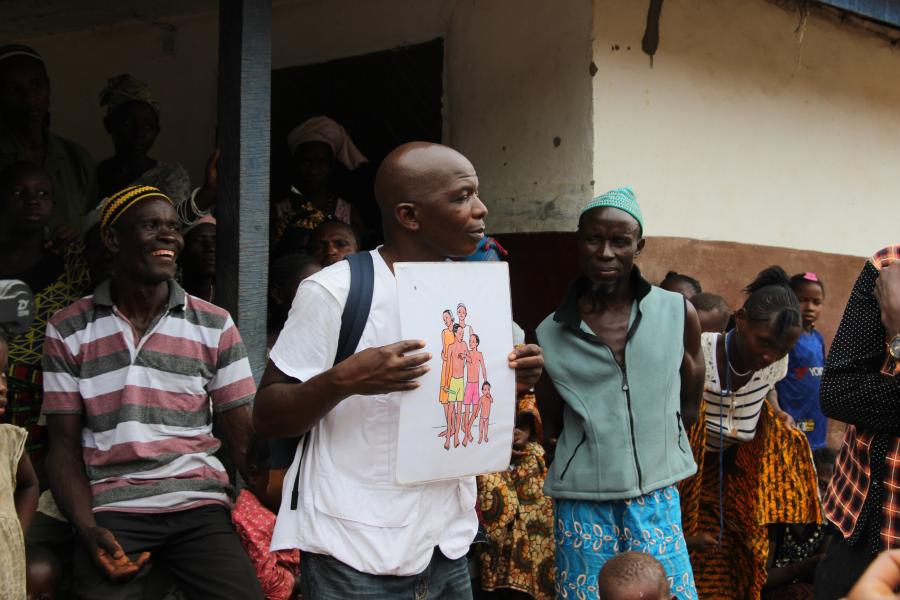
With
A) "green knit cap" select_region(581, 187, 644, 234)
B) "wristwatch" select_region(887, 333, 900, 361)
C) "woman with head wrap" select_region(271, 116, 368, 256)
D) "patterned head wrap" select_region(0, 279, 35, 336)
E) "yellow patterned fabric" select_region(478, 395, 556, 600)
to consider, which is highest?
"woman with head wrap" select_region(271, 116, 368, 256)

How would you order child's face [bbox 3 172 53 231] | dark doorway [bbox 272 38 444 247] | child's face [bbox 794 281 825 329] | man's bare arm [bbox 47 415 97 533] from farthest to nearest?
child's face [bbox 794 281 825 329] → dark doorway [bbox 272 38 444 247] → child's face [bbox 3 172 53 231] → man's bare arm [bbox 47 415 97 533]

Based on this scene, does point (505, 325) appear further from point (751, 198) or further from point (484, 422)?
point (751, 198)

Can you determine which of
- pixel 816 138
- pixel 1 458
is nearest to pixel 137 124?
pixel 1 458

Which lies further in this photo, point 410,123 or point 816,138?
point 816,138

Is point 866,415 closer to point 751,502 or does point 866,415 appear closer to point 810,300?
point 751,502

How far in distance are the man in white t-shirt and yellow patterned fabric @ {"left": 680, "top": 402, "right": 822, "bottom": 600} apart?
2559 millimetres

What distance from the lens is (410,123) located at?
6180 mm

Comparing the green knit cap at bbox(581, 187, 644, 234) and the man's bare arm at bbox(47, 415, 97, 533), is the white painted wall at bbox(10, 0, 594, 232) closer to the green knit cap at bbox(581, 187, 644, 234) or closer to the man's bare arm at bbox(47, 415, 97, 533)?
Answer: the green knit cap at bbox(581, 187, 644, 234)

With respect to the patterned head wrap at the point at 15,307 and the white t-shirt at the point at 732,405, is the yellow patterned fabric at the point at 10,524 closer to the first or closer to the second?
the patterned head wrap at the point at 15,307

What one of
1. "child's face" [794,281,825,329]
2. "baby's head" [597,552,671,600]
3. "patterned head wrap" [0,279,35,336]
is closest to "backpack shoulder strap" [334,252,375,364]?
"baby's head" [597,552,671,600]

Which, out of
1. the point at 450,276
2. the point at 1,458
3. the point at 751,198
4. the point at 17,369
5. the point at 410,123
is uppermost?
the point at 410,123

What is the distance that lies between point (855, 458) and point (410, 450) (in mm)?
1320

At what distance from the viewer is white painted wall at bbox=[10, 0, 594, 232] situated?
543 cm

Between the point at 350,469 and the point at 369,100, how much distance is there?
4.22m
